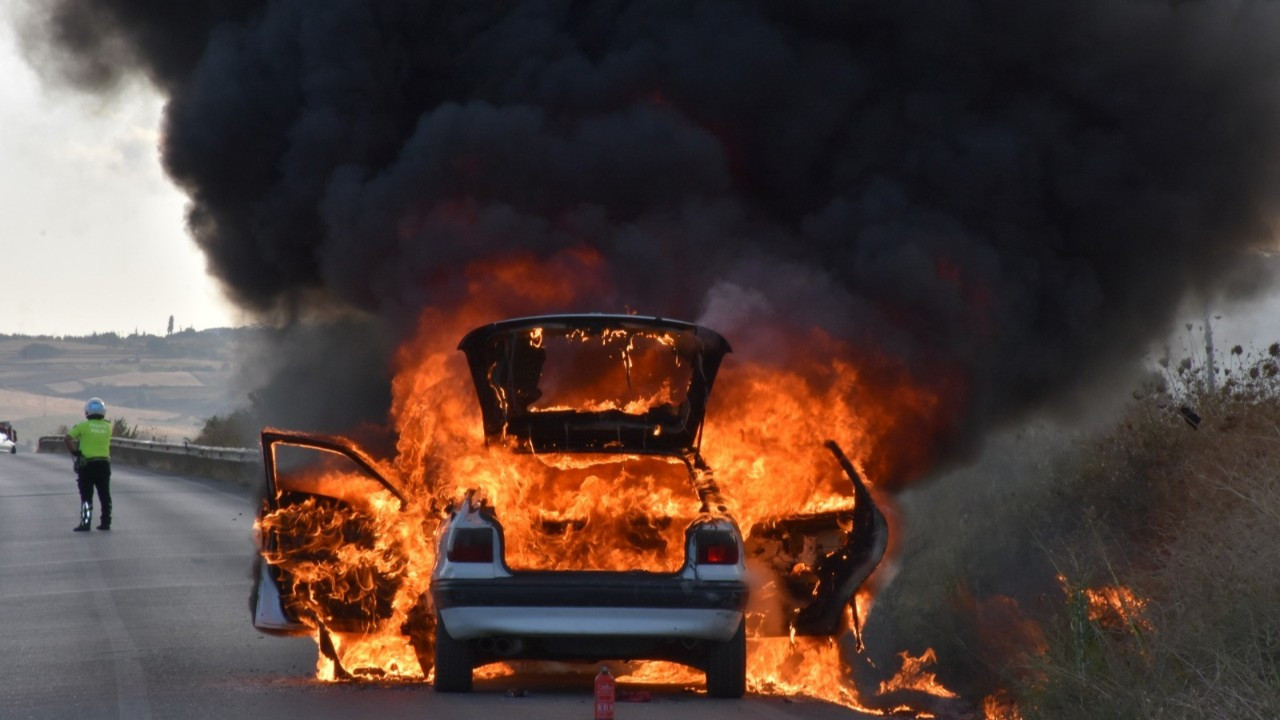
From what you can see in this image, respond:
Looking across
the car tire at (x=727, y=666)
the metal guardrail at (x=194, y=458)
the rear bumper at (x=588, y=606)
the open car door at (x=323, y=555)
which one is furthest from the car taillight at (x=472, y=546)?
the metal guardrail at (x=194, y=458)

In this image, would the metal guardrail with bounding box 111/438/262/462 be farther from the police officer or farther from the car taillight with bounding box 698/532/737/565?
the car taillight with bounding box 698/532/737/565

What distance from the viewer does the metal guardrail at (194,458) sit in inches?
1270

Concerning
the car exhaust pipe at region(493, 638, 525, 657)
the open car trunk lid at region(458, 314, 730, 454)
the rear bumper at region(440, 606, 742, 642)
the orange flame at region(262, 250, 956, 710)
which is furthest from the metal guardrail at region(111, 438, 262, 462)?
the rear bumper at region(440, 606, 742, 642)

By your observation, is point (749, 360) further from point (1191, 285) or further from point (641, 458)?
point (1191, 285)

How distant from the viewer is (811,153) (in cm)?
1389

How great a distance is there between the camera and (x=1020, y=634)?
1097 centimetres

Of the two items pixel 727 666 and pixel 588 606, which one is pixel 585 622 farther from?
pixel 727 666

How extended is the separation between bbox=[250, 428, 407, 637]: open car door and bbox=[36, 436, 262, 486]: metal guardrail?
16.6m

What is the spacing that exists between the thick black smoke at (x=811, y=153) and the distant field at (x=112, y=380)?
11447 cm

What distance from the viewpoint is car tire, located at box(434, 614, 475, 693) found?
8.56 metres

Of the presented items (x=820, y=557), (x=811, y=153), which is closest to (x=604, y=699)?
(x=820, y=557)

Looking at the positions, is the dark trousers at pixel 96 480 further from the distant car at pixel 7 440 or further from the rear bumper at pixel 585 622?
the distant car at pixel 7 440

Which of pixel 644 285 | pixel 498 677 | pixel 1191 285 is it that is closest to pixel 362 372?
pixel 644 285

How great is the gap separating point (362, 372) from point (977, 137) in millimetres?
6080
